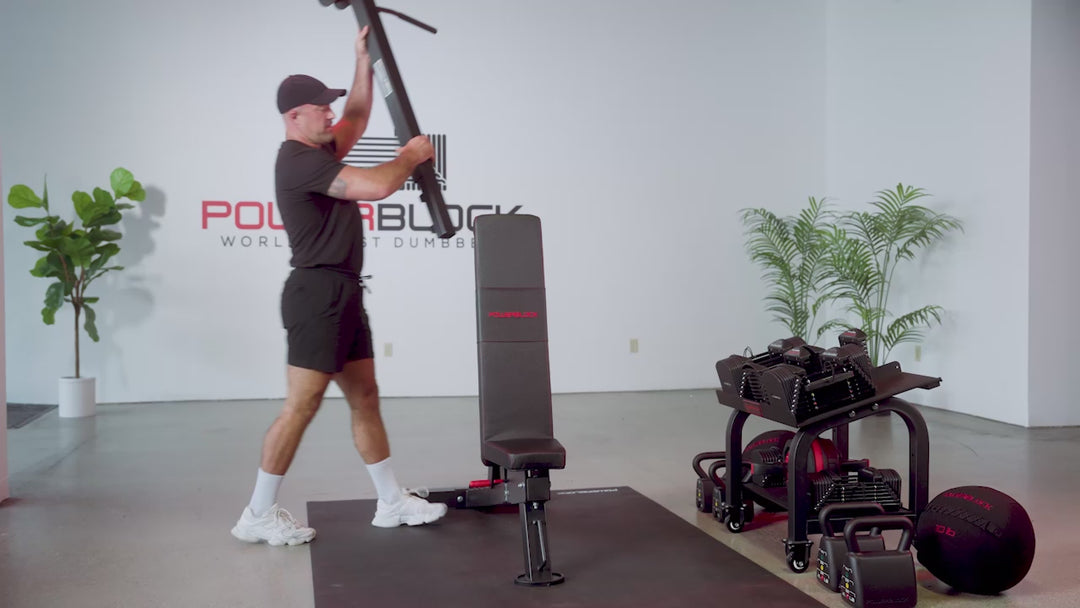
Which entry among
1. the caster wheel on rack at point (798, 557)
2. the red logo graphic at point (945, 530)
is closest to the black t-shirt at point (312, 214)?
the caster wheel on rack at point (798, 557)

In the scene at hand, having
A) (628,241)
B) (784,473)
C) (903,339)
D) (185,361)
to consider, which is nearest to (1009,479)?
(784,473)

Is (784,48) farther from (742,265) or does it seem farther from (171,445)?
(171,445)

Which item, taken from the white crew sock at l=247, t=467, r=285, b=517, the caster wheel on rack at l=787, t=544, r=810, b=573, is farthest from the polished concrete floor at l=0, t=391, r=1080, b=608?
the white crew sock at l=247, t=467, r=285, b=517

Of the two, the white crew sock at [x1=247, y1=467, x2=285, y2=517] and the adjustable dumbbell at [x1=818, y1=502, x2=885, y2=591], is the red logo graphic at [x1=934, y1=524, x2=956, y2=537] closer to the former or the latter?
the adjustable dumbbell at [x1=818, y1=502, x2=885, y2=591]

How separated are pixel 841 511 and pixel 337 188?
193cm

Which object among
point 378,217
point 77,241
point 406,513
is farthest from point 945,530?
point 77,241

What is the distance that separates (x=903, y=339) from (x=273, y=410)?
14.8 feet

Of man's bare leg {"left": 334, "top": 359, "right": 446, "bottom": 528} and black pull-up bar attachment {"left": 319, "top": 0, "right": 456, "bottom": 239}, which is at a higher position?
black pull-up bar attachment {"left": 319, "top": 0, "right": 456, "bottom": 239}

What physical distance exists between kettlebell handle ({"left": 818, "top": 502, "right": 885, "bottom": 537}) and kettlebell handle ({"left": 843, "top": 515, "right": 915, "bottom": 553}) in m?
Result: 0.13

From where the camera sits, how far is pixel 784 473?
11.4ft

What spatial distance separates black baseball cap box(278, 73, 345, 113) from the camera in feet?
10.8

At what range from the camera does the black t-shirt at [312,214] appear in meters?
3.20

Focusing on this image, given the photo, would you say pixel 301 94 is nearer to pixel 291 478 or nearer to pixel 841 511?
pixel 291 478

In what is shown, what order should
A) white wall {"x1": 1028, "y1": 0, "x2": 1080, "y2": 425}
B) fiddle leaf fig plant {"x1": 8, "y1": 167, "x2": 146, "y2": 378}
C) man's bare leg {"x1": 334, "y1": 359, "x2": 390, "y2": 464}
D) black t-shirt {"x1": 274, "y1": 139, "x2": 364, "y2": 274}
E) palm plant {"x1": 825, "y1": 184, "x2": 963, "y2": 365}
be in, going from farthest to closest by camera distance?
palm plant {"x1": 825, "y1": 184, "x2": 963, "y2": 365} → fiddle leaf fig plant {"x1": 8, "y1": 167, "x2": 146, "y2": 378} → white wall {"x1": 1028, "y1": 0, "x2": 1080, "y2": 425} → man's bare leg {"x1": 334, "y1": 359, "x2": 390, "y2": 464} → black t-shirt {"x1": 274, "y1": 139, "x2": 364, "y2": 274}
